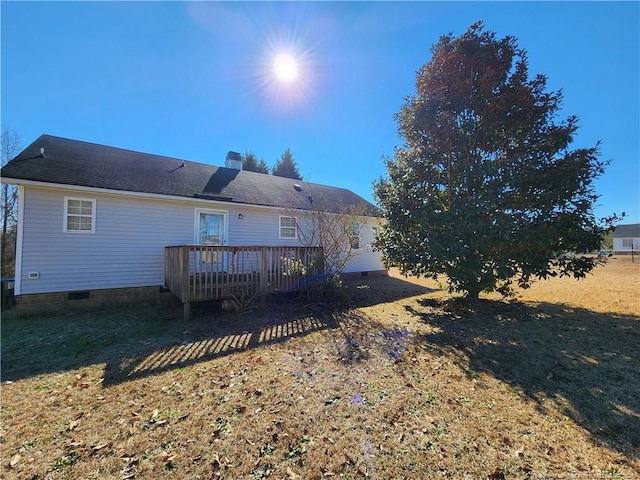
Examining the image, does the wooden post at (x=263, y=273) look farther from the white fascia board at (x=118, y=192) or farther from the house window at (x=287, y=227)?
the house window at (x=287, y=227)

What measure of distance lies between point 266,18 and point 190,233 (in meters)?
7.15

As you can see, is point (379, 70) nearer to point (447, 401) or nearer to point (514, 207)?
point (514, 207)

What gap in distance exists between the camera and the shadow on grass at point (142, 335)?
4.43 meters

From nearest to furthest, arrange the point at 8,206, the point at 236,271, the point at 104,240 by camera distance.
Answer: the point at 236,271 → the point at 104,240 → the point at 8,206

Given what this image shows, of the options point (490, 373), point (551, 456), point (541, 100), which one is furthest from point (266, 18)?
point (551, 456)

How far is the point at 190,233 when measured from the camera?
9.84 metres

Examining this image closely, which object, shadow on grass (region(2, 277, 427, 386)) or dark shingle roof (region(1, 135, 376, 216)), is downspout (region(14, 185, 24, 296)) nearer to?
dark shingle roof (region(1, 135, 376, 216))

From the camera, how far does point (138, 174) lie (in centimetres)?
986

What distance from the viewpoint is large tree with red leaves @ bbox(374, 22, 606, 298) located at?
259 inches

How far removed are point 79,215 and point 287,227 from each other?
273 inches

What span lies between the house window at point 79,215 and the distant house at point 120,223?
0.02 m

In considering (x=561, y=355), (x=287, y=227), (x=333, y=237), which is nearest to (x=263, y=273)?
(x=333, y=237)

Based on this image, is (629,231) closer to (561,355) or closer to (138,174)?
(561,355)

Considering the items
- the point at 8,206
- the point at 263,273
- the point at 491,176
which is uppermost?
the point at 8,206
